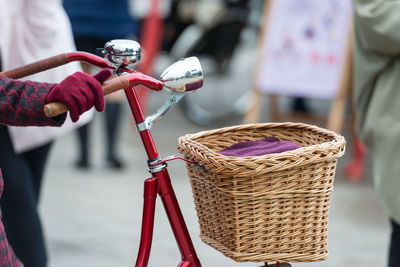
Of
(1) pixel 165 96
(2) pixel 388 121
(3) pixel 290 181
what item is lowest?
(1) pixel 165 96

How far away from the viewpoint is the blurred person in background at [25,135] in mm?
2779

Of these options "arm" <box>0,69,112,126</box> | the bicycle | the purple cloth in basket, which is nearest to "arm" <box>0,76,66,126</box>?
"arm" <box>0,69,112,126</box>

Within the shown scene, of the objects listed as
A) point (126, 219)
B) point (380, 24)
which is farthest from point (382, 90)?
point (126, 219)

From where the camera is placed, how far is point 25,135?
9.05 feet

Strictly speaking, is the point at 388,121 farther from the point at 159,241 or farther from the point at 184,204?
the point at 184,204

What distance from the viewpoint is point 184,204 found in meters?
4.98

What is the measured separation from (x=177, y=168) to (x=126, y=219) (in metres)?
1.27

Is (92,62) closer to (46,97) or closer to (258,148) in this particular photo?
(46,97)

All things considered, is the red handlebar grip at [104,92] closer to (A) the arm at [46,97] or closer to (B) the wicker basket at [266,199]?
(A) the arm at [46,97]

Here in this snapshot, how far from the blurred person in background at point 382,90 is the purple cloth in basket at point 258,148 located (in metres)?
1.02

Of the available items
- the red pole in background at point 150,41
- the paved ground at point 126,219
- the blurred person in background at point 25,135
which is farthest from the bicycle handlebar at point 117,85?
the red pole in background at point 150,41

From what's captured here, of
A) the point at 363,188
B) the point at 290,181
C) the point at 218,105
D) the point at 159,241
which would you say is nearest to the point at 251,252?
the point at 290,181

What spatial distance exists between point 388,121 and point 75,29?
3.09 m

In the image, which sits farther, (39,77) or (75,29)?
(75,29)
